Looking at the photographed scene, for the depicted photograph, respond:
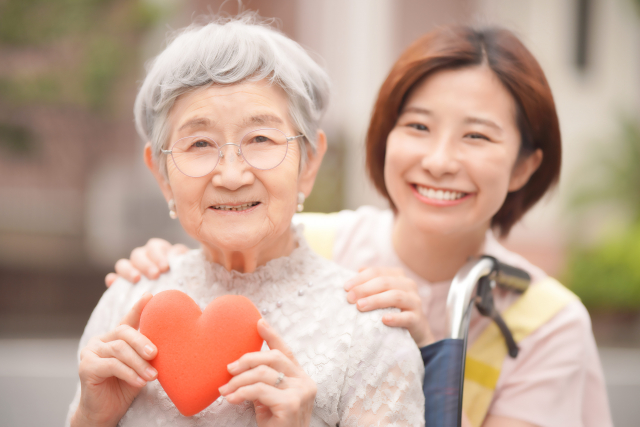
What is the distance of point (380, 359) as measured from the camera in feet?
5.13

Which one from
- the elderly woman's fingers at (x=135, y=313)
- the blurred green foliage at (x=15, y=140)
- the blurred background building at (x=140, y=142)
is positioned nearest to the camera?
the elderly woman's fingers at (x=135, y=313)

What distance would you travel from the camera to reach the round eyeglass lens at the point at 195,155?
154 centimetres

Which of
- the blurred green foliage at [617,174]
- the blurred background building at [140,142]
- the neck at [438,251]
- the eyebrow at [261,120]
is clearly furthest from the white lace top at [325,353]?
the blurred green foliage at [617,174]

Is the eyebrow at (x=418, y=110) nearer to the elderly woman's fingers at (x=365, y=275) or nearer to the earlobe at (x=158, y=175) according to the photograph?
the elderly woman's fingers at (x=365, y=275)

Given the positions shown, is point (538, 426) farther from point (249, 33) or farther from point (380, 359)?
point (249, 33)

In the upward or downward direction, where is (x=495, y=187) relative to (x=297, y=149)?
downward

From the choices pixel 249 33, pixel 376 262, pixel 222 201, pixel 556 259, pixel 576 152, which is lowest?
pixel 556 259

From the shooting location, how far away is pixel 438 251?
2344 mm

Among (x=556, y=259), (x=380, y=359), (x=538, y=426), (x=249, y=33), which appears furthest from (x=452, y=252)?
(x=556, y=259)

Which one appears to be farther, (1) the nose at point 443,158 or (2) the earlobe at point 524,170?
(2) the earlobe at point 524,170

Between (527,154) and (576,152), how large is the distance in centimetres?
615

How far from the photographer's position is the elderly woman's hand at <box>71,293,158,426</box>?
1413 mm

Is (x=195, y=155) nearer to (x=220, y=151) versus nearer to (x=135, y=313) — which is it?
(x=220, y=151)

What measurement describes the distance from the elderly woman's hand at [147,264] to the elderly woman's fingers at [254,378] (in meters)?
0.63
